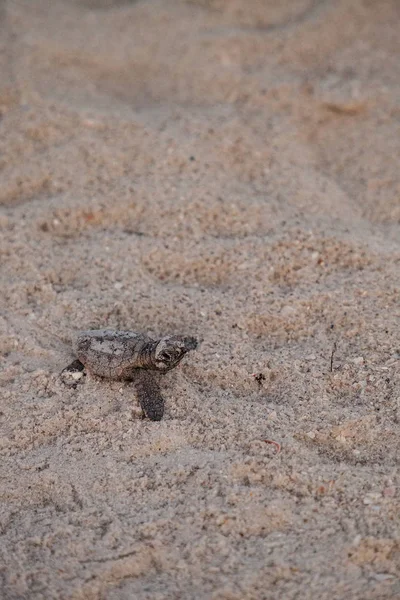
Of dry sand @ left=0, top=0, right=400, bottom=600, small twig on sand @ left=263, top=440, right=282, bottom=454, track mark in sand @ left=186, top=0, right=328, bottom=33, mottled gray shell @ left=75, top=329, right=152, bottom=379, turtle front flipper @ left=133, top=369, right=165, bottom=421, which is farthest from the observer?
track mark in sand @ left=186, top=0, right=328, bottom=33

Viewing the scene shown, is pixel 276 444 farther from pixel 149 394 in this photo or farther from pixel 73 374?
pixel 73 374

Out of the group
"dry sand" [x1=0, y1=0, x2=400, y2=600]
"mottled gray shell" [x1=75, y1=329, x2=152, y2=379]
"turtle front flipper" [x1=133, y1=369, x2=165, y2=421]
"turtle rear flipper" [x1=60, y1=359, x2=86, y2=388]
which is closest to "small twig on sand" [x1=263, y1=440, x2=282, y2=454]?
"dry sand" [x1=0, y1=0, x2=400, y2=600]

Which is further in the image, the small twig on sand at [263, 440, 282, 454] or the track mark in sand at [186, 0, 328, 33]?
the track mark in sand at [186, 0, 328, 33]

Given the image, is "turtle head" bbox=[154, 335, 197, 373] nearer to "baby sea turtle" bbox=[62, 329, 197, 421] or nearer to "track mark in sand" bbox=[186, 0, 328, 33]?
"baby sea turtle" bbox=[62, 329, 197, 421]

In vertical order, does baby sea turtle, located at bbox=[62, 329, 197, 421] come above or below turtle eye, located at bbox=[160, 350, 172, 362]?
below

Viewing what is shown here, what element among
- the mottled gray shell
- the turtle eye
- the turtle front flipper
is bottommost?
the turtle front flipper

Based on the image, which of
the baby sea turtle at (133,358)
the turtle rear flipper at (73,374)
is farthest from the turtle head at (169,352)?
the turtle rear flipper at (73,374)
